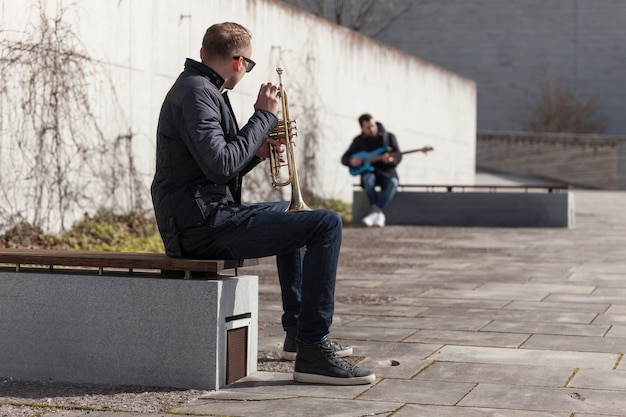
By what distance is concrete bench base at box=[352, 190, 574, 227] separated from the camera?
49.1ft

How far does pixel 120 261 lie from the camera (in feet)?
15.7

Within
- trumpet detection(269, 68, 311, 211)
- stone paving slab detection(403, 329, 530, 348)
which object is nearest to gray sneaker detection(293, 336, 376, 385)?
trumpet detection(269, 68, 311, 211)

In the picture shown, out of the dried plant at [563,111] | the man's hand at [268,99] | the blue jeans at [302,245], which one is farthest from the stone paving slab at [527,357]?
the dried plant at [563,111]

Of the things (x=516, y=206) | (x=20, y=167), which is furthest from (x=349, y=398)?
(x=516, y=206)

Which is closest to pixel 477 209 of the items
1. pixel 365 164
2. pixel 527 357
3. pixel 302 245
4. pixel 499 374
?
pixel 365 164

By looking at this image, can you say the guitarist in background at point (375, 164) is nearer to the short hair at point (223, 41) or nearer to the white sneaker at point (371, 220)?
the white sneaker at point (371, 220)

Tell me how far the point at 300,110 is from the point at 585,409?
12.3m

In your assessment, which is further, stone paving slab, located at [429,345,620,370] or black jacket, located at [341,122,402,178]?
black jacket, located at [341,122,402,178]

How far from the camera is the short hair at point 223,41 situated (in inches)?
197

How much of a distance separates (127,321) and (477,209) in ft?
36.0

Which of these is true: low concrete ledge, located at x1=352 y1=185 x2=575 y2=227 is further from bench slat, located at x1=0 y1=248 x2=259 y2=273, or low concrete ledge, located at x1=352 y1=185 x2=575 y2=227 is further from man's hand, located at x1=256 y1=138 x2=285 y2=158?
bench slat, located at x1=0 y1=248 x2=259 y2=273

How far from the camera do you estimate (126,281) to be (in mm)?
4887

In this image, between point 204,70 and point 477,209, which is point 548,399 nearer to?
point 204,70

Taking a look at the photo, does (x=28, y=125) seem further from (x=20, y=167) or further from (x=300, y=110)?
(x=300, y=110)
